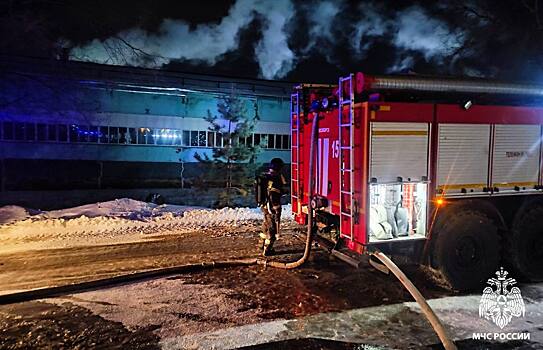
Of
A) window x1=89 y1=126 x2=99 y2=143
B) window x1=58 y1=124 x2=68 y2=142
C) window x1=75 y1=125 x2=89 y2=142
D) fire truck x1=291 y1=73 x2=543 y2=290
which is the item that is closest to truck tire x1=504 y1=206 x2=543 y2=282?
fire truck x1=291 y1=73 x2=543 y2=290

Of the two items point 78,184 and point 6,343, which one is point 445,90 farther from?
Result: point 78,184

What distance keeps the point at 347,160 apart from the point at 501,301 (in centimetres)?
308

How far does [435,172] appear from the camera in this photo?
572cm

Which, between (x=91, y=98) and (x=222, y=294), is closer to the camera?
(x=222, y=294)

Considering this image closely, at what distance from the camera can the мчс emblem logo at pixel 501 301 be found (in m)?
5.21

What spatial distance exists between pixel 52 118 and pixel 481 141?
57.1ft

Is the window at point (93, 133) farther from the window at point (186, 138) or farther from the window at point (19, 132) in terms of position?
the window at point (186, 138)

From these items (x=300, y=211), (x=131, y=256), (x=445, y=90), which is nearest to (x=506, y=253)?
(x=445, y=90)

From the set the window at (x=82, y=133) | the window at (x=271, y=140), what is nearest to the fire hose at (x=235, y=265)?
the window at (x=82, y=133)

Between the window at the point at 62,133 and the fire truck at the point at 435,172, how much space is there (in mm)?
15085

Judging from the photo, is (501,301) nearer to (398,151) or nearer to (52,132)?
(398,151)

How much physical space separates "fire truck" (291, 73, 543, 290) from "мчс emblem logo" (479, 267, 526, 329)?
0.25 metres

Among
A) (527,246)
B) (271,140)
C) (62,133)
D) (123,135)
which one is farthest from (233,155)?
(527,246)

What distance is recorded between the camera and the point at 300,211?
24.7 ft
